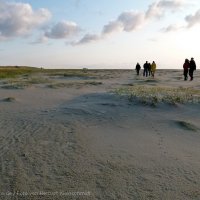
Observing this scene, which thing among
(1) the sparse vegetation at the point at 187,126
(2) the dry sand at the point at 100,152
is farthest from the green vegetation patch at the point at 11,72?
(1) the sparse vegetation at the point at 187,126

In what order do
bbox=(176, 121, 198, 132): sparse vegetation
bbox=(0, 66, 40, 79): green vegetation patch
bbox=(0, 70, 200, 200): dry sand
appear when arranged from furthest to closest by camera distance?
1. bbox=(0, 66, 40, 79): green vegetation patch
2. bbox=(176, 121, 198, 132): sparse vegetation
3. bbox=(0, 70, 200, 200): dry sand

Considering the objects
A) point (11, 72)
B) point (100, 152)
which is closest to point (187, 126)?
point (100, 152)

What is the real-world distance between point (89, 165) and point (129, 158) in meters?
0.99

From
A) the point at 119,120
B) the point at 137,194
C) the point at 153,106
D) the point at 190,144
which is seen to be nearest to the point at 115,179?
the point at 137,194

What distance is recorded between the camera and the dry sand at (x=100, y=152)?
6.62 meters

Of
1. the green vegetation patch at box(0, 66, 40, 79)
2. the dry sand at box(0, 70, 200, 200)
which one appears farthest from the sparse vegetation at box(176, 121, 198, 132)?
the green vegetation patch at box(0, 66, 40, 79)

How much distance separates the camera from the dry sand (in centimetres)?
662

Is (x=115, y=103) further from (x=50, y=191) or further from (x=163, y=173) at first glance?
(x=50, y=191)

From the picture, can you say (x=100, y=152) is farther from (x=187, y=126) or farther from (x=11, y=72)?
(x=11, y=72)

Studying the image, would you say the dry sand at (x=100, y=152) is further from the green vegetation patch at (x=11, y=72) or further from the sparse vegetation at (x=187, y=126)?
the green vegetation patch at (x=11, y=72)

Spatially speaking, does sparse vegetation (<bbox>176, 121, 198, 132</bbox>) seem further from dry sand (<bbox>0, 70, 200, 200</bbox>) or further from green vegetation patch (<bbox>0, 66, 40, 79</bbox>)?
green vegetation patch (<bbox>0, 66, 40, 79</bbox>)

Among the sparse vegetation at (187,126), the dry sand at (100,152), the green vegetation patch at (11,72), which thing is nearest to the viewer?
the dry sand at (100,152)

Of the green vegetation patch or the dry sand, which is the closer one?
the dry sand

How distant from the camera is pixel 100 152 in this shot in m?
8.45
